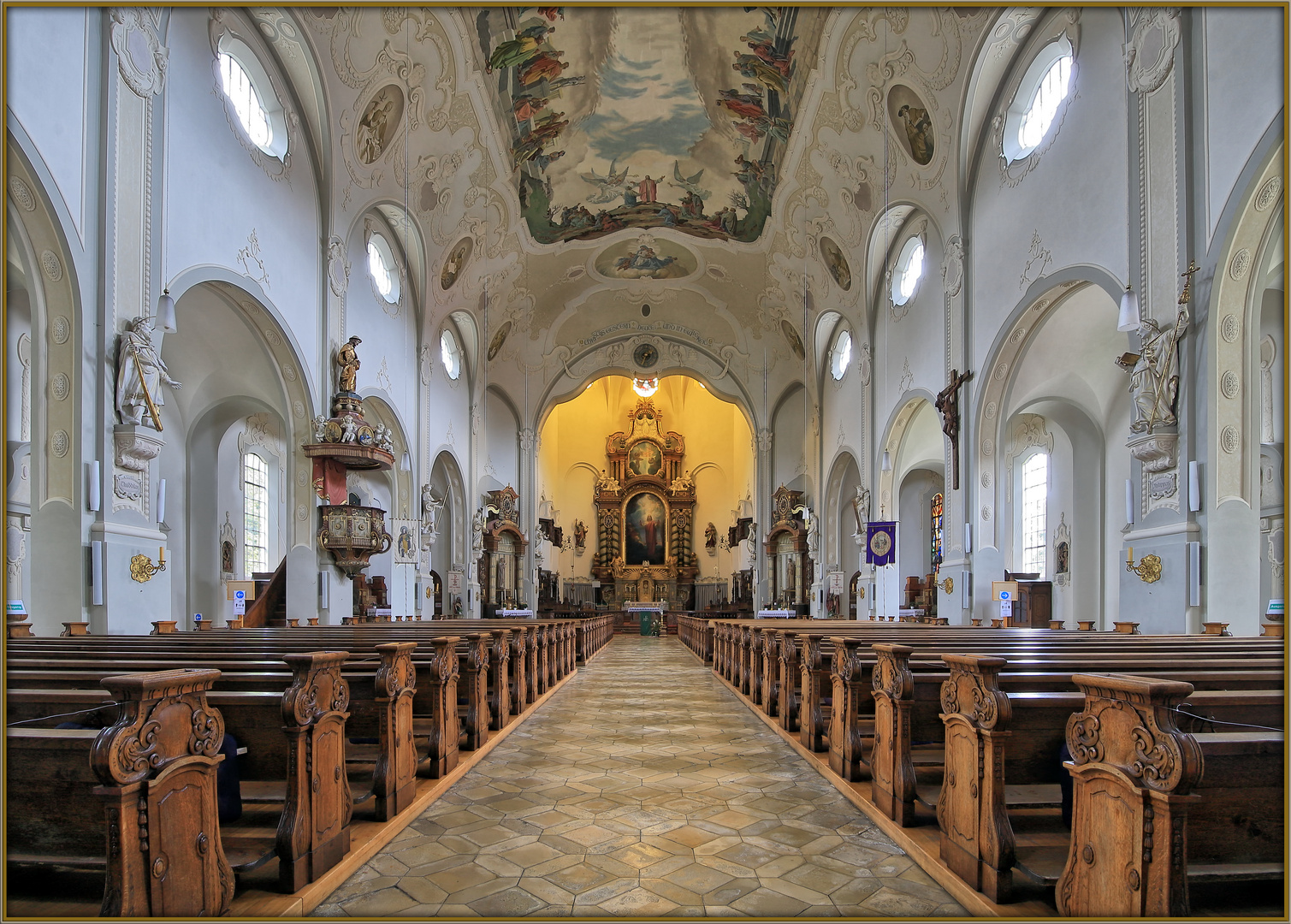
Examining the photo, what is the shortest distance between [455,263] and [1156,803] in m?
16.3

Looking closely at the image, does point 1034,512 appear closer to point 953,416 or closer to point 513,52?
point 953,416

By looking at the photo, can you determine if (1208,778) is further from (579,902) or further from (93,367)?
(93,367)

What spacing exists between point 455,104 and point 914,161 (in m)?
7.35

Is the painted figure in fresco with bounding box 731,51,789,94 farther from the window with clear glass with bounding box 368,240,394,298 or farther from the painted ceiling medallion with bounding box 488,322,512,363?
the painted ceiling medallion with bounding box 488,322,512,363

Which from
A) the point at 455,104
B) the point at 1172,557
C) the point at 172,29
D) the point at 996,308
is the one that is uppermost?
the point at 455,104

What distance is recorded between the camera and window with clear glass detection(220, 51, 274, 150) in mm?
9625

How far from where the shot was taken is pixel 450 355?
745 inches

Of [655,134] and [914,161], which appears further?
[655,134]

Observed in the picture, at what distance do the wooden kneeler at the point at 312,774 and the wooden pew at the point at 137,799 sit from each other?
30 cm

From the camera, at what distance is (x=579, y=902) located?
2869mm

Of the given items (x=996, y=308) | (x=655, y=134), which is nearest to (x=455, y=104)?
(x=655, y=134)

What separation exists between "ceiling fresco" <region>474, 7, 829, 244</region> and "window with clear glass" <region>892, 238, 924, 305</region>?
2.99 m

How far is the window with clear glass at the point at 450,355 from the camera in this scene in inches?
728

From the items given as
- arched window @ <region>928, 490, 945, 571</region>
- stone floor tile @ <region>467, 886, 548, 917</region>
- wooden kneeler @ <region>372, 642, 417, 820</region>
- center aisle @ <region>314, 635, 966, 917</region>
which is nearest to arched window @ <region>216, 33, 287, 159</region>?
wooden kneeler @ <region>372, 642, 417, 820</region>
